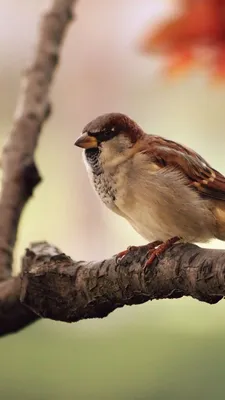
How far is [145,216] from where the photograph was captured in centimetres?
57

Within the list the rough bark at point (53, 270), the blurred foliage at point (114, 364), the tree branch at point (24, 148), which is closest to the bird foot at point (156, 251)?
the rough bark at point (53, 270)

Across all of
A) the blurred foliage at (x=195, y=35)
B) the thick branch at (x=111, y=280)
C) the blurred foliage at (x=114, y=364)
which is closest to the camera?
the thick branch at (x=111, y=280)

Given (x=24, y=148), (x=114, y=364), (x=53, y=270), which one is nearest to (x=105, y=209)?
(x=114, y=364)

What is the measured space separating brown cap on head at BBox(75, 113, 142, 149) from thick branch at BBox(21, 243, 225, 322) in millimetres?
80

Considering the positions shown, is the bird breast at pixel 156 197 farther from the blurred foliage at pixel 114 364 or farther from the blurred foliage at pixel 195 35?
the blurred foliage at pixel 195 35

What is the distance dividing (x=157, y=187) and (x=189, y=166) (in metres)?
0.03

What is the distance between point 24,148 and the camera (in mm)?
629

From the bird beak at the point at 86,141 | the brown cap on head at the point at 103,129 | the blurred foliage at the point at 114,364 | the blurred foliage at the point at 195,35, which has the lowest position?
the blurred foliage at the point at 114,364

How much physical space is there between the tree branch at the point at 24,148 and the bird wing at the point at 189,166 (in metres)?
0.10

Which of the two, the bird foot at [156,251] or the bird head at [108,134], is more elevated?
the bird head at [108,134]

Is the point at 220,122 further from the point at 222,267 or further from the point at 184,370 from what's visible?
the point at 222,267

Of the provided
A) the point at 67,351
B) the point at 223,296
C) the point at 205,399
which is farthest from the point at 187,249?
the point at 67,351

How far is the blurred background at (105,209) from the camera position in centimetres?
83

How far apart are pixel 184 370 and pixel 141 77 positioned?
0.57 m
